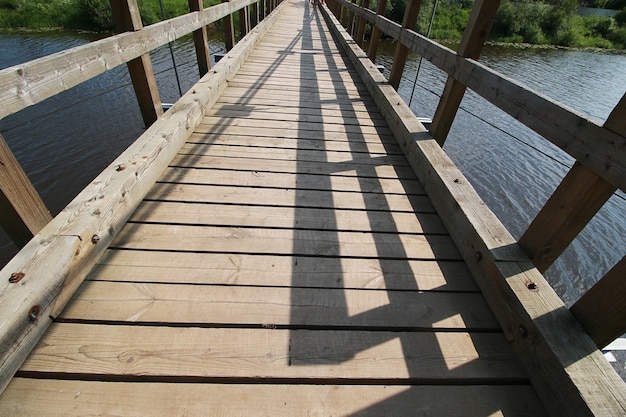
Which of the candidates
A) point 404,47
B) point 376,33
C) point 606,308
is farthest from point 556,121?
point 376,33

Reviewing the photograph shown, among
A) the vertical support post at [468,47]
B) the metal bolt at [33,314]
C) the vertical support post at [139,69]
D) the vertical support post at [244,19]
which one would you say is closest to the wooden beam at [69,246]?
the metal bolt at [33,314]

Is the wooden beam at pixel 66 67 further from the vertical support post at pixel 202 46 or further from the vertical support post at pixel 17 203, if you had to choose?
the vertical support post at pixel 202 46

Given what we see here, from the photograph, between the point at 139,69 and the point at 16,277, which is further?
the point at 139,69

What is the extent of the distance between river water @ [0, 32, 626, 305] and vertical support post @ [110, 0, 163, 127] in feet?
4.80

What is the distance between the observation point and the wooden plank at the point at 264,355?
108cm

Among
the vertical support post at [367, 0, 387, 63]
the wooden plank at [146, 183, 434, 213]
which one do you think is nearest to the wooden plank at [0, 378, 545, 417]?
the wooden plank at [146, 183, 434, 213]

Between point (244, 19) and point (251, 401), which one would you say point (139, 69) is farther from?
point (244, 19)

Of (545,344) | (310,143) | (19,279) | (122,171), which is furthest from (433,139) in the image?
(19,279)

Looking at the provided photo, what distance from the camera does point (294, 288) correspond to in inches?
55.8

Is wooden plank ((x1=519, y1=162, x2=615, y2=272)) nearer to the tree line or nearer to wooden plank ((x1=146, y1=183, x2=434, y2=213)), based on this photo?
wooden plank ((x1=146, y1=183, x2=434, y2=213))

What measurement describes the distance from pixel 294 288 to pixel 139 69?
79.0 inches

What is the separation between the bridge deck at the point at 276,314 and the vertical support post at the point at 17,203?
1.04 ft

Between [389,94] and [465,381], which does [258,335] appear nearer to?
[465,381]

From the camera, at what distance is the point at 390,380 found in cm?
112
